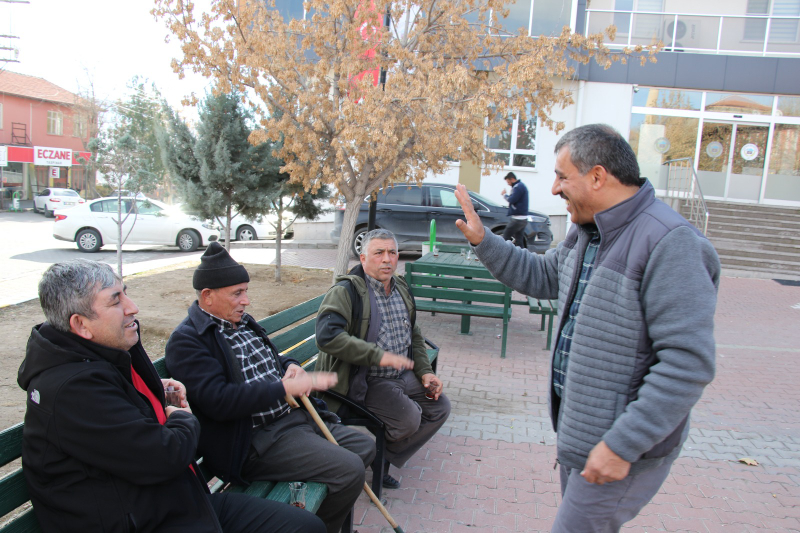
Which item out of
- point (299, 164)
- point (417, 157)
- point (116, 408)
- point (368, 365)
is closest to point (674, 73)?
point (417, 157)

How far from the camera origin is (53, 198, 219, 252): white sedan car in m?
14.8

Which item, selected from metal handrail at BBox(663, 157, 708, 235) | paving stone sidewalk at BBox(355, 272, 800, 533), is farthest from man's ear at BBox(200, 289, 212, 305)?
metal handrail at BBox(663, 157, 708, 235)

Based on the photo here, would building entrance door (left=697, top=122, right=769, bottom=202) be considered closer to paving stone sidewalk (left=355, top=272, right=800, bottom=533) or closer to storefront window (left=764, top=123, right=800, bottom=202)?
storefront window (left=764, top=123, right=800, bottom=202)

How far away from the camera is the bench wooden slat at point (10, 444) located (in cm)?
191

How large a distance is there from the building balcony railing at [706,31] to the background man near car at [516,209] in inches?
309

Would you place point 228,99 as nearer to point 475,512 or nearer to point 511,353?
point 511,353

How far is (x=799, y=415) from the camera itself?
5.16m

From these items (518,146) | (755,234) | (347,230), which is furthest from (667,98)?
(347,230)

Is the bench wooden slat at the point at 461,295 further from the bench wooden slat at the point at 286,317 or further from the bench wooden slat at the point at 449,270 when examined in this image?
the bench wooden slat at the point at 286,317

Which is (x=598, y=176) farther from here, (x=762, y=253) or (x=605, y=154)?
(x=762, y=253)

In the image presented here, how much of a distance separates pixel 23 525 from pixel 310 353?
2.29m

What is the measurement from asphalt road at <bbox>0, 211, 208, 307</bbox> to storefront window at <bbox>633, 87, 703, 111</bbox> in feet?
44.6

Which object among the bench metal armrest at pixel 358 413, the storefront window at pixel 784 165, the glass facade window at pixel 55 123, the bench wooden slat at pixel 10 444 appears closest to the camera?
the bench wooden slat at pixel 10 444

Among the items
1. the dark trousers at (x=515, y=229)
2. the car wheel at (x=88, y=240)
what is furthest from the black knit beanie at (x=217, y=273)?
the car wheel at (x=88, y=240)
